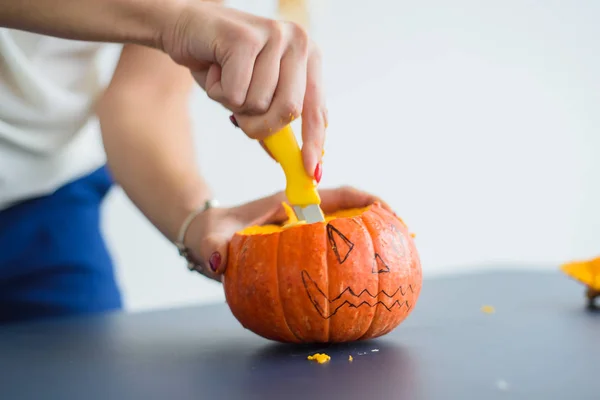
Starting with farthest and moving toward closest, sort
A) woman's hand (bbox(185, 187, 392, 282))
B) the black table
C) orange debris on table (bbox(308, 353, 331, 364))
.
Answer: woman's hand (bbox(185, 187, 392, 282)), orange debris on table (bbox(308, 353, 331, 364)), the black table

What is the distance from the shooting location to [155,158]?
3.84 feet

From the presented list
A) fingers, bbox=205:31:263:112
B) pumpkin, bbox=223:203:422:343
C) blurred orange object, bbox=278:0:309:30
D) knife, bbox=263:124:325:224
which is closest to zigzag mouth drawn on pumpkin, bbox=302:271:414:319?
pumpkin, bbox=223:203:422:343

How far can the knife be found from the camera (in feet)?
2.74

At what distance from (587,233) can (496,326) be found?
270 cm

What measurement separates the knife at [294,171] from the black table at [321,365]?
0.18 metres

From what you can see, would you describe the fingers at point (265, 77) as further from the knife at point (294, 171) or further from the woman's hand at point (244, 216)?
the woman's hand at point (244, 216)

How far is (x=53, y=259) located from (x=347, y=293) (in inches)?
24.5

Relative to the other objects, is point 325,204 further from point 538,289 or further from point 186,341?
point 538,289

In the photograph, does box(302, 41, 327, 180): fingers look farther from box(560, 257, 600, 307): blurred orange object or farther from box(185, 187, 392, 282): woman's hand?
box(560, 257, 600, 307): blurred orange object

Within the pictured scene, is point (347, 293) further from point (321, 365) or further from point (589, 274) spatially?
point (589, 274)

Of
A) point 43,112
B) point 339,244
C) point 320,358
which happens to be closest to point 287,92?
point 339,244

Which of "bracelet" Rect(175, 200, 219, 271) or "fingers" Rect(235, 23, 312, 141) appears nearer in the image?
"fingers" Rect(235, 23, 312, 141)

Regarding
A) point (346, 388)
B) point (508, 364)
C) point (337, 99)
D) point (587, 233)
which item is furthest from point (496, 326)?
point (587, 233)

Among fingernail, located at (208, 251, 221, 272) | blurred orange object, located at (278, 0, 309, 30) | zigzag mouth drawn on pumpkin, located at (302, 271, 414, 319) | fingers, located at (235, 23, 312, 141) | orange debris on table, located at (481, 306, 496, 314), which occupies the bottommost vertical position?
orange debris on table, located at (481, 306, 496, 314)
